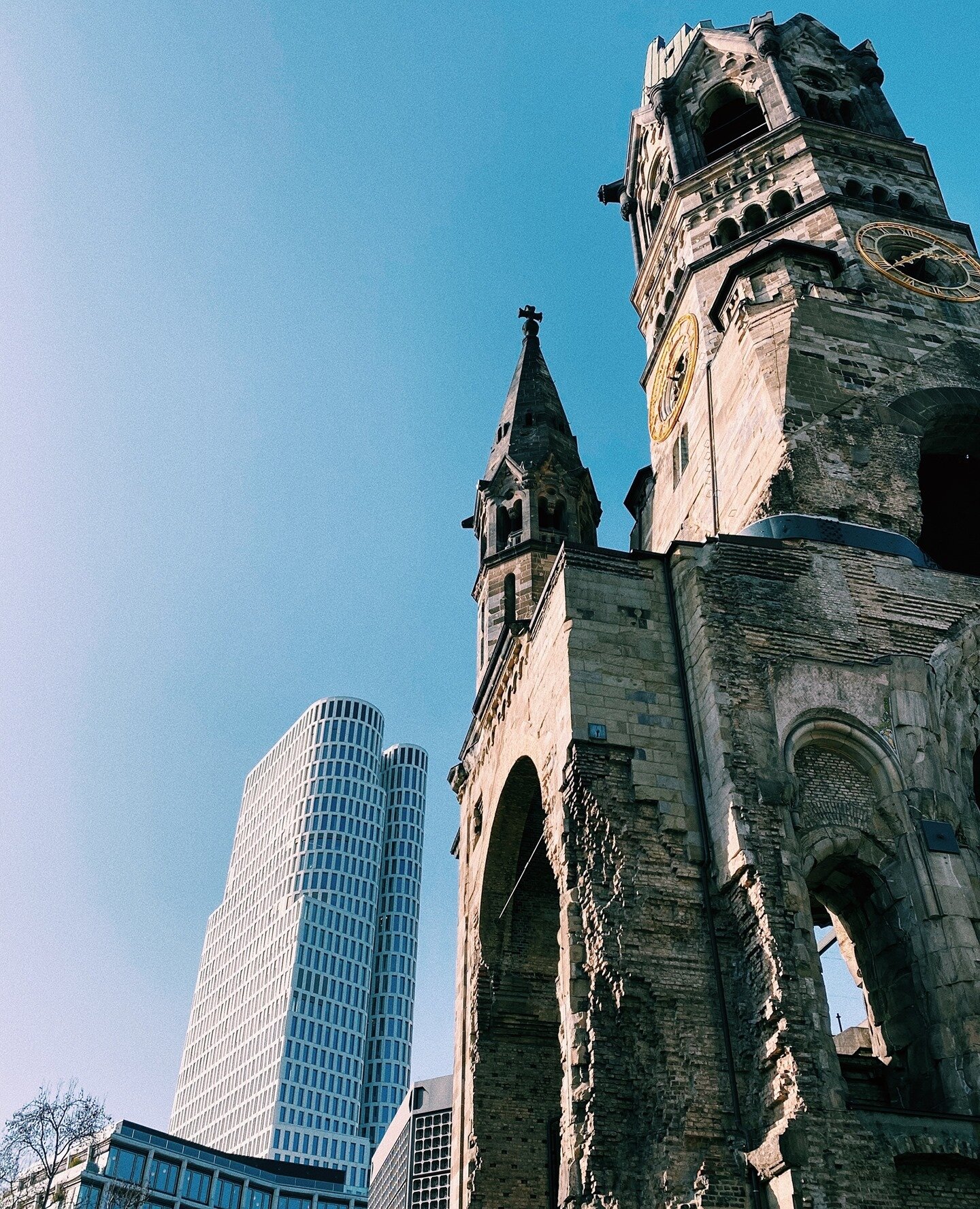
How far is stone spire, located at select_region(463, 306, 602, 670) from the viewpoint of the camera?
26453mm

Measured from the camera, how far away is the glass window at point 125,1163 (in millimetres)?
71375

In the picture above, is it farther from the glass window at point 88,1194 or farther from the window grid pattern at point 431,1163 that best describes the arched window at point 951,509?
the glass window at point 88,1194

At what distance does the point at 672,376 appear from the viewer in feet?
96.1

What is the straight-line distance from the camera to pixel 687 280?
29.3m

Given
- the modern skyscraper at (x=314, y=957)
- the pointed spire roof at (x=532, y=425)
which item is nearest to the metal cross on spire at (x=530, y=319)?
the pointed spire roof at (x=532, y=425)

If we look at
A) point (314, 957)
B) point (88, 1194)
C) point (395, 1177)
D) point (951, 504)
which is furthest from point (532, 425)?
point (314, 957)

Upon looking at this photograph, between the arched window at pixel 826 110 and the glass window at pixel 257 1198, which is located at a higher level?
the arched window at pixel 826 110

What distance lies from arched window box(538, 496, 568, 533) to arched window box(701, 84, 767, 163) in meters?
12.6

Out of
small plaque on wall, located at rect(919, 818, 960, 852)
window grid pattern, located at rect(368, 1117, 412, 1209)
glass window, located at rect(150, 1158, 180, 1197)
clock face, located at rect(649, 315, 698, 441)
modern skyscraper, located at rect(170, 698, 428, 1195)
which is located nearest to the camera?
small plaque on wall, located at rect(919, 818, 960, 852)

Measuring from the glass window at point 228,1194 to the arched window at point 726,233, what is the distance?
Answer: 71.6 m

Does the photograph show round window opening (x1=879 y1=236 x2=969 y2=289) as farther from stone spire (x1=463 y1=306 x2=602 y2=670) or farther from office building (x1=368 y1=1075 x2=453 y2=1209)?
office building (x1=368 y1=1075 x2=453 y2=1209)

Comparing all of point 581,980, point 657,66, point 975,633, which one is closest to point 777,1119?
point 581,980

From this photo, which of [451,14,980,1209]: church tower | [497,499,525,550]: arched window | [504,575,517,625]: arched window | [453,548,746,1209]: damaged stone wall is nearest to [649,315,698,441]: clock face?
[451,14,980,1209]: church tower

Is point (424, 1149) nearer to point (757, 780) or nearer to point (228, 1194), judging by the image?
point (757, 780)
